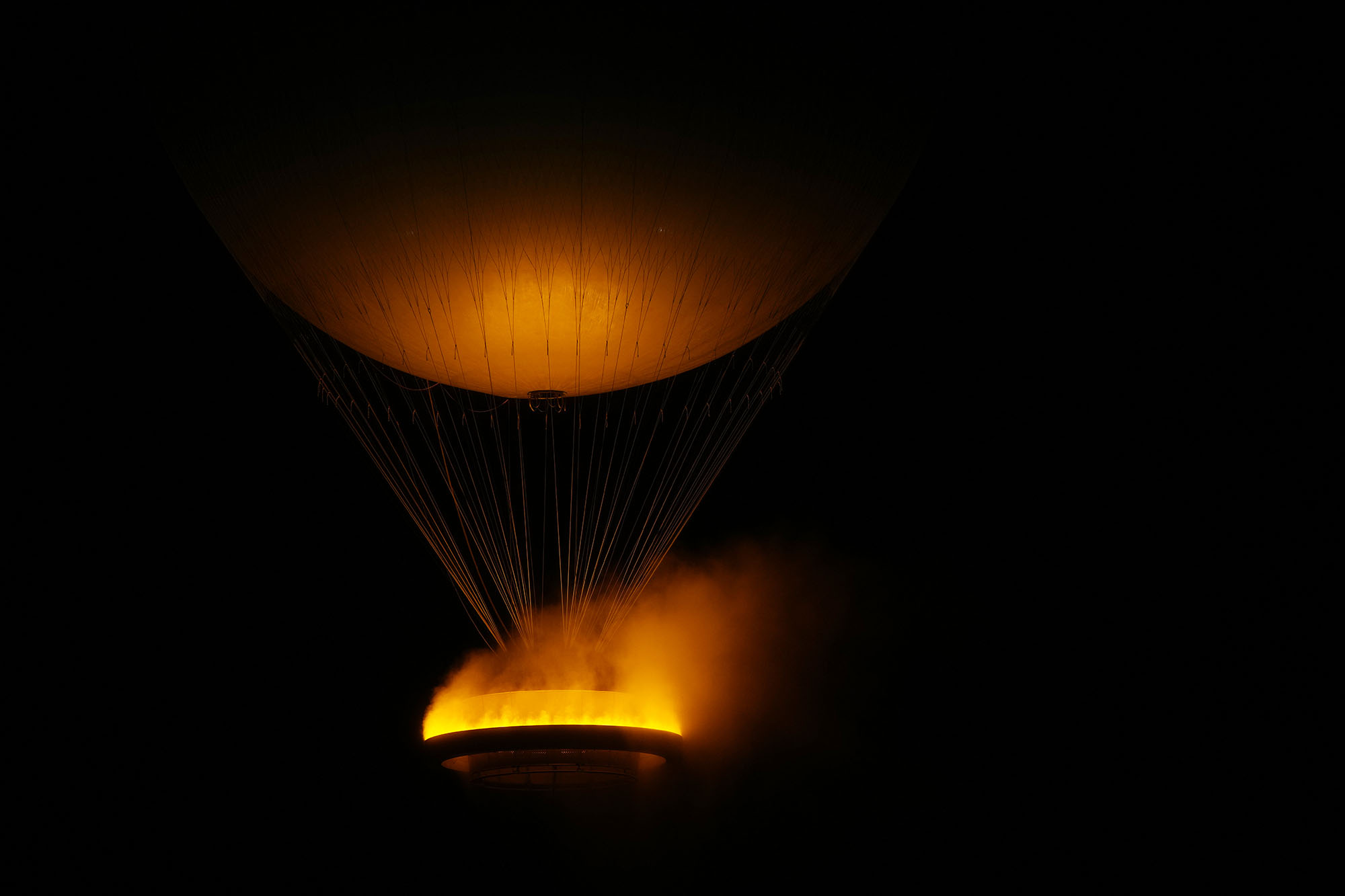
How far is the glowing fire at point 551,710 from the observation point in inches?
244

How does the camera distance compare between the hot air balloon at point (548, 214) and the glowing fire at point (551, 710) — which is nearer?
the hot air balloon at point (548, 214)

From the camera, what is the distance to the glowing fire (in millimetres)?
6203

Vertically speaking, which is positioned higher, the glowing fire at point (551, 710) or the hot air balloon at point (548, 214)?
the hot air balloon at point (548, 214)

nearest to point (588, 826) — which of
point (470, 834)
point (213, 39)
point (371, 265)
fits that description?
point (470, 834)

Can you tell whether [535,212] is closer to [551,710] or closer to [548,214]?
[548,214]

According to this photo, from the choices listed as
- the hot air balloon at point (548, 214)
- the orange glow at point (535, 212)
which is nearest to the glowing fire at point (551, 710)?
the hot air balloon at point (548, 214)

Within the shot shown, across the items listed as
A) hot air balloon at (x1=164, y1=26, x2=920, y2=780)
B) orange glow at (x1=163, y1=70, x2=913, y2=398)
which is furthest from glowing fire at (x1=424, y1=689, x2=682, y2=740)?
orange glow at (x1=163, y1=70, x2=913, y2=398)

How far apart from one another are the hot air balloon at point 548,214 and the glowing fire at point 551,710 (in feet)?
0.28

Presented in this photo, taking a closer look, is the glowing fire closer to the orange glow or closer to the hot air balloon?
the hot air balloon

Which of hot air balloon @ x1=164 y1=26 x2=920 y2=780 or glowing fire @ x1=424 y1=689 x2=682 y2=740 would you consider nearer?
hot air balloon @ x1=164 y1=26 x2=920 y2=780

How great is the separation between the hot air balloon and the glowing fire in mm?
85

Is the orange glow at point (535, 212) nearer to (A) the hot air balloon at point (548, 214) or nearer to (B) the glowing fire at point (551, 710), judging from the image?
(A) the hot air balloon at point (548, 214)

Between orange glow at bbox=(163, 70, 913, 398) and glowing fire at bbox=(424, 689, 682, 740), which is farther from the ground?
orange glow at bbox=(163, 70, 913, 398)

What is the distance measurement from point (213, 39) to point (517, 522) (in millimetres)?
4531
